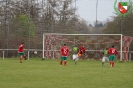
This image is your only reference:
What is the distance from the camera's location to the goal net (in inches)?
1711

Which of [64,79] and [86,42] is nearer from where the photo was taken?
[64,79]

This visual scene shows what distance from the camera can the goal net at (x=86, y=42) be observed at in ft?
143

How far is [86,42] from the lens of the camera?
44.5 metres

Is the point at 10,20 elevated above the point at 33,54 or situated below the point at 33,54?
above

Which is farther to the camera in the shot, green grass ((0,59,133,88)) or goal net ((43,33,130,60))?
goal net ((43,33,130,60))

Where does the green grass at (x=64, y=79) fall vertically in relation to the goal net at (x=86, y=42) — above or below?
below

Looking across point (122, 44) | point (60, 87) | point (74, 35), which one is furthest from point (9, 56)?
point (60, 87)

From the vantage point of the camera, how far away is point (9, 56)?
46.6 m

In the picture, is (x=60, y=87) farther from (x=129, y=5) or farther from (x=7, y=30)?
(x=129, y=5)

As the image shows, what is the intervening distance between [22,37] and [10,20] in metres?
3.55

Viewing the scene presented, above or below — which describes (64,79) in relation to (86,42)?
below

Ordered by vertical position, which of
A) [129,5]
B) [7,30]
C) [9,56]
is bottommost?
[9,56]

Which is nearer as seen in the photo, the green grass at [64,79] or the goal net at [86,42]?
the green grass at [64,79]

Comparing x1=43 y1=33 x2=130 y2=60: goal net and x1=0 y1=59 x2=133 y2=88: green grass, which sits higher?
x1=43 y1=33 x2=130 y2=60: goal net
